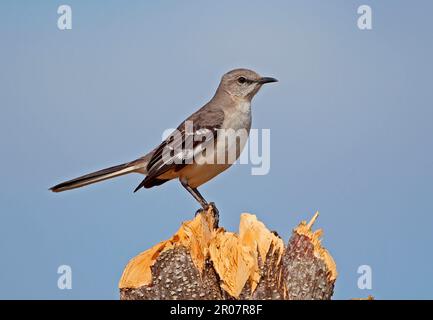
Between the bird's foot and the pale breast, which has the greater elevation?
the pale breast

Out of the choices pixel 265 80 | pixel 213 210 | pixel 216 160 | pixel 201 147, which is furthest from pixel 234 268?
pixel 265 80

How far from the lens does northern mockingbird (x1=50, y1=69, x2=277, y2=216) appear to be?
9.88 meters

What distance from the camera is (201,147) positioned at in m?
9.86

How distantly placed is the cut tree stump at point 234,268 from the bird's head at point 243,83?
3342 millimetres

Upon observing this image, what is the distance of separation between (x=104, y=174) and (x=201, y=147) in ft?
4.92

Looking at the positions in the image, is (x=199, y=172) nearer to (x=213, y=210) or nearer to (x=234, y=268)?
(x=213, y=210)

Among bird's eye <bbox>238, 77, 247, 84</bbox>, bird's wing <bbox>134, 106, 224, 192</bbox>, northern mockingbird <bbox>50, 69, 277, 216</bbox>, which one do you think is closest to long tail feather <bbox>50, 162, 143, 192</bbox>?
northern mockingbird <bbox>50, 69, 277, 216</bbox>

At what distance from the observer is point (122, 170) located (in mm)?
10680

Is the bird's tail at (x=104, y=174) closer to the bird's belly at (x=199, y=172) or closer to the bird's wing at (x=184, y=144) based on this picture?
the bird's wing at (x=184, y=144)

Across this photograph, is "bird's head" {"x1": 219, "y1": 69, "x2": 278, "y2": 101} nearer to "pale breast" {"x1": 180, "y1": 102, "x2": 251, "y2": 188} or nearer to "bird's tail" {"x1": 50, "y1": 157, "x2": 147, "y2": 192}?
"pale breast" {"x1": 180, "y1": 102, "x2": 251, "y2": 188}

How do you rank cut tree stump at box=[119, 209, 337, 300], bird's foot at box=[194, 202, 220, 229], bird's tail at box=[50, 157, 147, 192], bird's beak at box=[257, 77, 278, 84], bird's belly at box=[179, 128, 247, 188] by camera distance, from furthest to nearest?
bird's beak at box=[257, 77, 278, 84] → bird's tail at box=[50, 157, 147, 192] → bird's belly at box=[179, 128, 247, 188] → bird's foot at box=[194, 202, 220, 229] → cut tree stump at box=[119, 209, 337, 300]

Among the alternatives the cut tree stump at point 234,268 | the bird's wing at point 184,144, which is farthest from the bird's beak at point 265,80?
the cut tree stump at point 234,268
